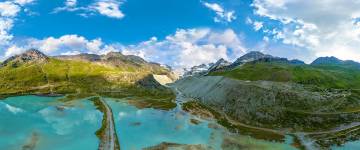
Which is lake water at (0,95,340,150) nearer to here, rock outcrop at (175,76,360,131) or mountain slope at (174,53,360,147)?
mountain slope at (174,53,360,147)

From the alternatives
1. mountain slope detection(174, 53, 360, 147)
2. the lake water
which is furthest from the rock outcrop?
the lake water

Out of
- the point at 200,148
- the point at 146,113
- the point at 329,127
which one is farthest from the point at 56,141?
the point at 329,127

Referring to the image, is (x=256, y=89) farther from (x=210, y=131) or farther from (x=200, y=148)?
(x=200, y=148)

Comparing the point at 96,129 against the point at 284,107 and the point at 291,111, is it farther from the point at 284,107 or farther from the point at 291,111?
the point at 284,107

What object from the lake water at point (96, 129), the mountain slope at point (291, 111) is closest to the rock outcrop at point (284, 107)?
the mountain slope at point (291, 111)

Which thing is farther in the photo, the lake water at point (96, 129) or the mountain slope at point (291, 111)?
the mountain slope at point (291, 111)

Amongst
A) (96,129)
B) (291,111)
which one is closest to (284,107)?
(291,111)

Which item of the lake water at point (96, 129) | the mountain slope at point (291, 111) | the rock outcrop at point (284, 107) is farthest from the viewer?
the rock outcrop at point (284, 107)

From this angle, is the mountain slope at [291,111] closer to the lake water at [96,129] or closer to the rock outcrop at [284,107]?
the rock outcrop at [284,107]
